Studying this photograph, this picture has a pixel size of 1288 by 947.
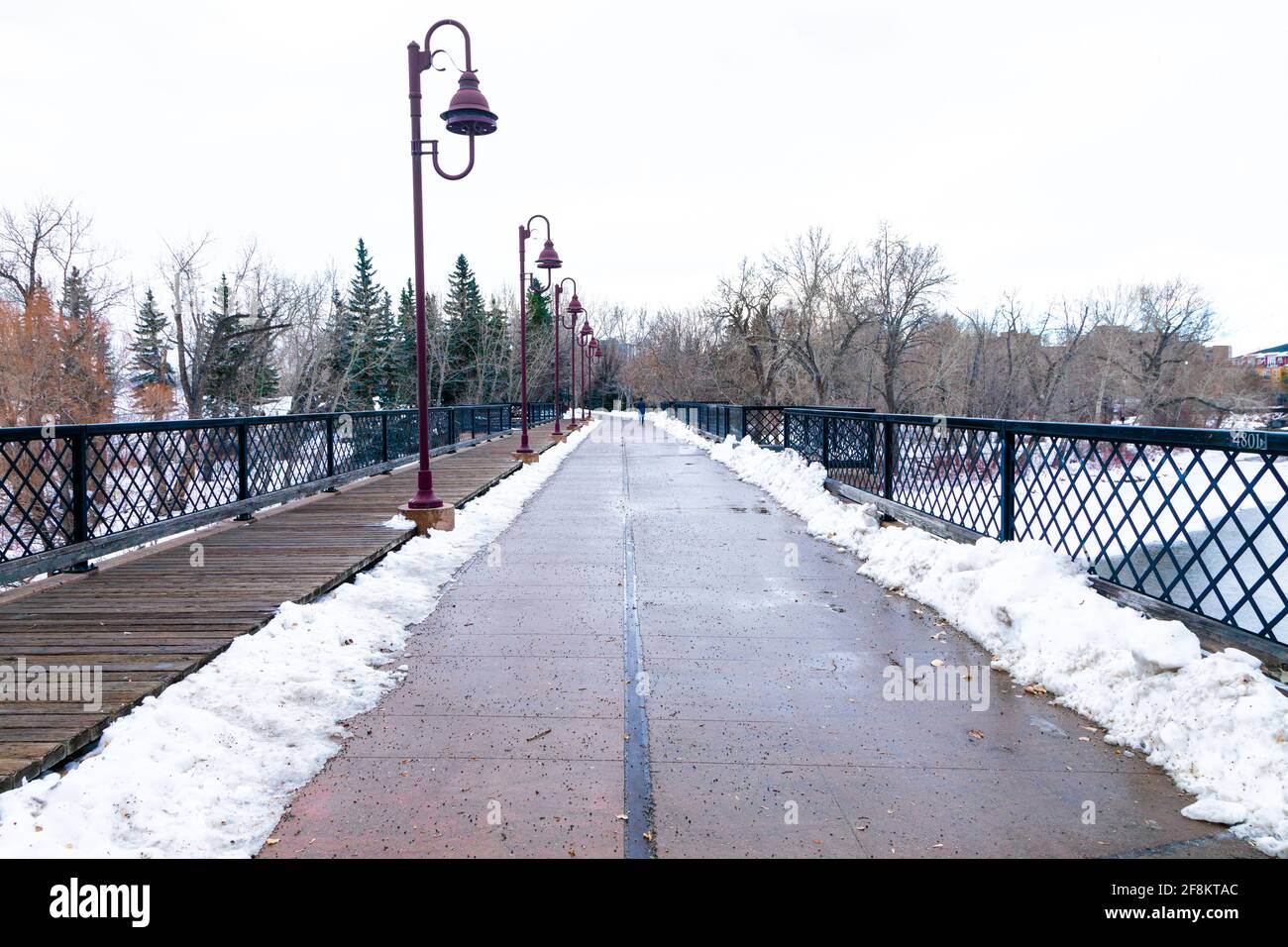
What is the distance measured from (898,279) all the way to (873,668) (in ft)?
150

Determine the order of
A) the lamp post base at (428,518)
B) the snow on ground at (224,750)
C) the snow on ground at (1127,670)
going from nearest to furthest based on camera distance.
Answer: the snow on ground at (224,750)
the snow on ground at (1127,670)
the lamp post base at (428,518)

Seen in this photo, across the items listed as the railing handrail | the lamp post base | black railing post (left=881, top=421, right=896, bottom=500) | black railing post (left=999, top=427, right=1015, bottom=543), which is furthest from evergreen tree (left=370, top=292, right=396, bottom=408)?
black railing post (left=999, top=427, right=1015, bottom=543)

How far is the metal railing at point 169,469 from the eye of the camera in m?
6.75

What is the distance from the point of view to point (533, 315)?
91.4 metres

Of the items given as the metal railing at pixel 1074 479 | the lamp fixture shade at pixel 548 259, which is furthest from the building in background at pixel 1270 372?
the metal railing at pixel 1074 479

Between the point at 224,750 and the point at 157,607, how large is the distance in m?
2.59

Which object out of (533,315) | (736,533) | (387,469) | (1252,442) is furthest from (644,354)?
(1252,442)

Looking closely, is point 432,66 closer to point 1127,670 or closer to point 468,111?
point 468,111

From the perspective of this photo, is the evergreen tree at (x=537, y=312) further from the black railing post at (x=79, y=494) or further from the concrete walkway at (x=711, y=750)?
the concrete walkway at (x=711, y=750)

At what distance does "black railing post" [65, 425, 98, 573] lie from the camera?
6.72 metres

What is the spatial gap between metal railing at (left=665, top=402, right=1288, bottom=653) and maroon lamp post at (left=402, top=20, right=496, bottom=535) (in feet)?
17.1

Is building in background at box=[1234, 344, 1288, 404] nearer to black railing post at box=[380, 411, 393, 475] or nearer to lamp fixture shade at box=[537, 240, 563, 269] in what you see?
lamp fixture shade at box=[537, 240, 563, 269]

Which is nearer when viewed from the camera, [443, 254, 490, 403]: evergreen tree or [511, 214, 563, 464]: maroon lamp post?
[511, 214, 563, 464]: maroon lamp post
